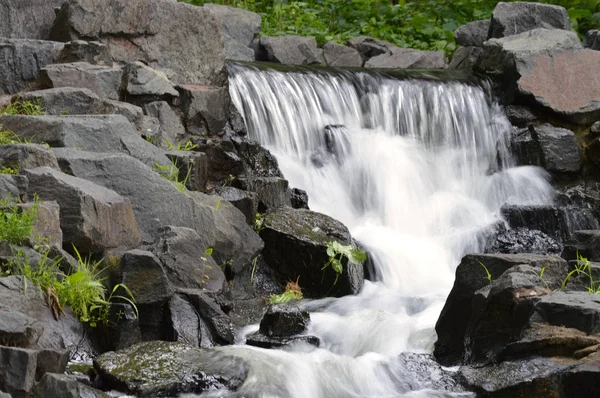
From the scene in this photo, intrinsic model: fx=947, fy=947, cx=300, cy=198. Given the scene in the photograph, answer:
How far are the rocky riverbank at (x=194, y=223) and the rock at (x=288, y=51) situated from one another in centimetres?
301

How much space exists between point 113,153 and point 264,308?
1615 mm

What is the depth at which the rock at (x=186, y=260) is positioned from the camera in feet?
20.8

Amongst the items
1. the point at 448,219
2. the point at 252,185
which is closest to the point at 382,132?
the point at 448,219

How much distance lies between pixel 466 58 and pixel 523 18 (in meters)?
1.16

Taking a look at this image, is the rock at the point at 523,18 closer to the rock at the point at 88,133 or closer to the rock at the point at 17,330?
the rock at the point at 88,133

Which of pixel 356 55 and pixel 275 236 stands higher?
pixel 356 55

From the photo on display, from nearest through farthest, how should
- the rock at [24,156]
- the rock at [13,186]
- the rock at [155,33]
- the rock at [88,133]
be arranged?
the rock at [13,186] < the rock at [24,156] < the rock at [88,133] < the rock at [155,33]

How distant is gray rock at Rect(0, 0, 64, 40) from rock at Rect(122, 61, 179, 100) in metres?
1.19

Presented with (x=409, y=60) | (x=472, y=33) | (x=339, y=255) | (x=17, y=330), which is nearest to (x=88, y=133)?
(x=339, y=255)

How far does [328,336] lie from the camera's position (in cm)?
641

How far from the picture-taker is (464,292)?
20.4ft

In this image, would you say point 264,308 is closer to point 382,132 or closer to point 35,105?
point 35,105

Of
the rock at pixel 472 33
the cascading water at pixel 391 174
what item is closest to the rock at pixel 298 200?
the cascading water at pixel 391 174

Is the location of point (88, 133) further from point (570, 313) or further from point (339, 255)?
point (570, 313)
